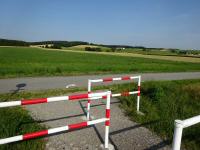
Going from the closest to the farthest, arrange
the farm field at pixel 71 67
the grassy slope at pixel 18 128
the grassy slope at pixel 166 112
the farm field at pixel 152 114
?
the grassy slope at pixel 18 128, the farm field at pixel 152 114, the grassy slope at pixel 166 112, the farm field at pixel 71 67

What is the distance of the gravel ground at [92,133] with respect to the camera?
4.61 m

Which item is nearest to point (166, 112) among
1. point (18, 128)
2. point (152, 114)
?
point (152, 114)

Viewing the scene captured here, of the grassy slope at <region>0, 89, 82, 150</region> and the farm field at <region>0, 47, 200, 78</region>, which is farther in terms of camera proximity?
the farm field at <region>0, 47, 200, 78</region>

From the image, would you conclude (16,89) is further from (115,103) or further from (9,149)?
(9,149)

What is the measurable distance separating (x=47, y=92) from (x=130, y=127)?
557cm

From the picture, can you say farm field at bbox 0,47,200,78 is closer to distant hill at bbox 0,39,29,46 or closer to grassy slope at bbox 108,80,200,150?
grassy slope at bbox 108,80,200,150

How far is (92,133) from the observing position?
17.1ft

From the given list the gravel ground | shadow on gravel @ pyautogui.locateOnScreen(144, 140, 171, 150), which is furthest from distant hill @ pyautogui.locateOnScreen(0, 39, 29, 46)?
shadow on gravel @ pyautogui.locateOnScreen(144, 140, 171, 150)

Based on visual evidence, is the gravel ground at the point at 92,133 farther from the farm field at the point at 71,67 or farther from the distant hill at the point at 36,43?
the distant hill at the point at 36,43

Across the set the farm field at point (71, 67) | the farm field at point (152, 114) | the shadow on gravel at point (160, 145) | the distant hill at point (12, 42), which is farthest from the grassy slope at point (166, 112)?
the distant hill at point (12, 42)

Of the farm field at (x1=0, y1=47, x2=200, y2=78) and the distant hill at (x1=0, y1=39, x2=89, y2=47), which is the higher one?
the distant hill at (x1=0, y1=39, x2=89, y2=47)

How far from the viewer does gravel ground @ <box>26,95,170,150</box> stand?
15.1ft

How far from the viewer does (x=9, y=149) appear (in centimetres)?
410

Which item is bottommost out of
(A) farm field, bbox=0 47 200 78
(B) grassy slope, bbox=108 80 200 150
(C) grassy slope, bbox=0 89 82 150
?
(A) farm field, bbox=0 47 200 78
